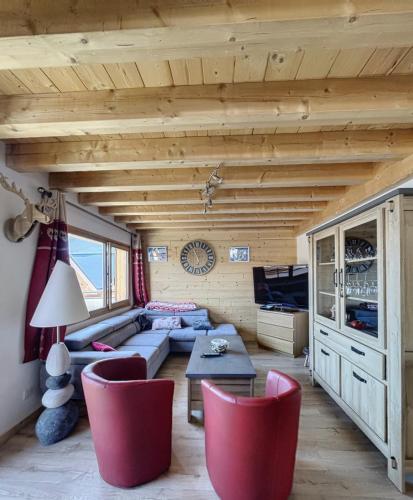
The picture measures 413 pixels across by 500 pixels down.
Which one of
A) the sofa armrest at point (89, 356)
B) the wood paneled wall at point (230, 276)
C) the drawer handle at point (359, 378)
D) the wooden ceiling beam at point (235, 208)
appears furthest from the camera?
the wood paneled wall at point (230, 276)

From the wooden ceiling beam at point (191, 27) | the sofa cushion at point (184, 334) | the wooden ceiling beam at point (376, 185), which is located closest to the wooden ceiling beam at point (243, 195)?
the wooden ceiling beam at point (376, 185)

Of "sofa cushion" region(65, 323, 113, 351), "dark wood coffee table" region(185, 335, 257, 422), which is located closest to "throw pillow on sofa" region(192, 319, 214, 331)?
"sofa cushion" region(65, 323, 113, 351)

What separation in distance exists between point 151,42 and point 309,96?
907mm

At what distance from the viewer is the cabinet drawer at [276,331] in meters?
4.54

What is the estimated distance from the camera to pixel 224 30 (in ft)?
3.38

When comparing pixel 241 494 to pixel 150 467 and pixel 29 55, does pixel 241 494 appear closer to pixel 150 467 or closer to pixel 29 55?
pixel 150 467

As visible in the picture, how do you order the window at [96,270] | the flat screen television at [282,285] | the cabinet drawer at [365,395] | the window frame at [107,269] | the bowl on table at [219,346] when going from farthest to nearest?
the flat screen television at [282,285] → the window at [96,270] → the window frame at [107,269] → the bowl on table at [219,346] → the cabinet drawer at [365,395]

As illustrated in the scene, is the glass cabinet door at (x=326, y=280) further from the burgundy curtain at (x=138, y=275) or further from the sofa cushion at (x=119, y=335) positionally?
the burgundy curtain at (x=138, y=275)

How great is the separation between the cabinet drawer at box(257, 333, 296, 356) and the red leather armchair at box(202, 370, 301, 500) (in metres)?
2.96

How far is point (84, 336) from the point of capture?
2.99 meters

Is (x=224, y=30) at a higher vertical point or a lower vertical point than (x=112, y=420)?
higher

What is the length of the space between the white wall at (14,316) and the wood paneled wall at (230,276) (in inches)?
129

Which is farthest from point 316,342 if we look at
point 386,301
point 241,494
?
point 241,494

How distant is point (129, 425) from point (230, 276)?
4.09 meters
